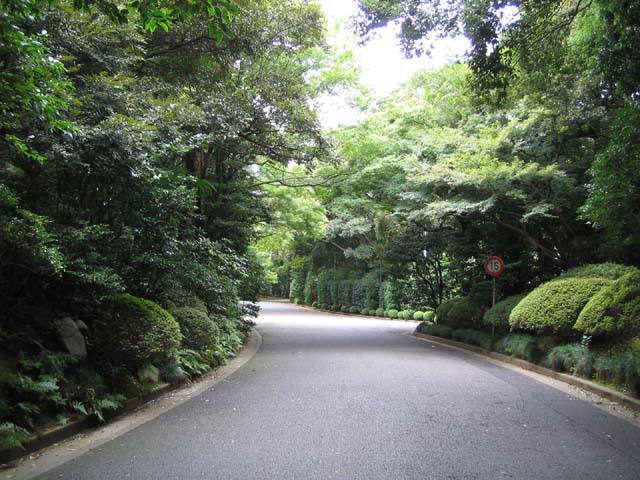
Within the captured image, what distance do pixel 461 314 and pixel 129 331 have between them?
1086 centimetres

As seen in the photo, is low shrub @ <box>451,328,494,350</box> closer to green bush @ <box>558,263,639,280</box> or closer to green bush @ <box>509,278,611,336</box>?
green bush @ <box>509,278,611,336</box>

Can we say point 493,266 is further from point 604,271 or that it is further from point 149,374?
point 149,374

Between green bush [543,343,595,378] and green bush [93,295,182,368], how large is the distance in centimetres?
664

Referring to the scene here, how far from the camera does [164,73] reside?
416 inches

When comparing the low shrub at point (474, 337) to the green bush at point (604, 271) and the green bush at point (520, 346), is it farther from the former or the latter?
the green bush at point (604, 271)

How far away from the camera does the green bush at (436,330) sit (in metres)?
14.6

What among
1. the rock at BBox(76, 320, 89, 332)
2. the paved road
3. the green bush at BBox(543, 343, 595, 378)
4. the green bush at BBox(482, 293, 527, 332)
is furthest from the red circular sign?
the rock at BBox(76, 320, 89, 332)

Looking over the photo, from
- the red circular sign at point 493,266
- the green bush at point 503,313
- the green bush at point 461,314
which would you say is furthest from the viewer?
the green bush at point 461,314

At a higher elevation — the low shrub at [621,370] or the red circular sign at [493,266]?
the red circular sign at [493,266]

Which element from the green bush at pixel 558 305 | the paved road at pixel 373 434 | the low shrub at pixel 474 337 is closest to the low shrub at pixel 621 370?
the paved road at pixel 373 434

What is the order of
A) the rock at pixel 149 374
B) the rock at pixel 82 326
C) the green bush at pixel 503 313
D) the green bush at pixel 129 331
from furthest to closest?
1. the green bush at pixel 503 313
2. the rock at pixel 149 374
3. the rock at pixel 82 326
4. the green bush at pixel 129 331

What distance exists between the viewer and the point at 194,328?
27.8 ft

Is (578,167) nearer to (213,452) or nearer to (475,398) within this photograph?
(475,398)

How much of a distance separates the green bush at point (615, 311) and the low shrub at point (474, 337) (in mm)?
4092
